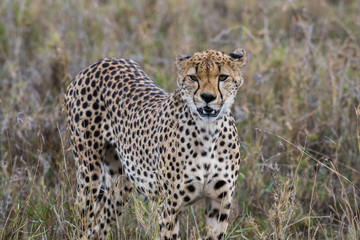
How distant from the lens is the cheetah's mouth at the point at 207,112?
276cm

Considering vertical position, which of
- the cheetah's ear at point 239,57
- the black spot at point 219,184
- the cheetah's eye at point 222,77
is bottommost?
the black spot at point 219,184

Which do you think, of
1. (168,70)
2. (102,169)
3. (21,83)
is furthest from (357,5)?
(102,169)

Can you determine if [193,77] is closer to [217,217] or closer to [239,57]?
[239,57]

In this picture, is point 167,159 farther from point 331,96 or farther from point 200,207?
point 331,96

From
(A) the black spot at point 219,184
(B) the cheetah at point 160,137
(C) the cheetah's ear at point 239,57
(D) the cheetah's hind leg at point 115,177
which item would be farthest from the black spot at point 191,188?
(D) the cheetah's hind leg at point 115,177

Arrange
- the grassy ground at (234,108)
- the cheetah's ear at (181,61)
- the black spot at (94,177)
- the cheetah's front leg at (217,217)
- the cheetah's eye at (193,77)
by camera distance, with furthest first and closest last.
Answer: the black spot at (94,177) < the grassy ground at (234,108) < the cheetah's front leg at (217,217) < the cheetah's ear at (181,61) < the cheetah's eye at (193,77)

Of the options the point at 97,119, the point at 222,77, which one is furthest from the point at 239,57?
the point at 97,119

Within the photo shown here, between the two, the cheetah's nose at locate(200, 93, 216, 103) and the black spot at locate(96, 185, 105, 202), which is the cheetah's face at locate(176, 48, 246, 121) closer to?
the cheetah's nose at locate(200, 93, 216, 103)

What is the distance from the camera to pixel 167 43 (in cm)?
624

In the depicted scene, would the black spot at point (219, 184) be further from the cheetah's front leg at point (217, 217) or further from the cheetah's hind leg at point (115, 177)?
the cheetah's hind leg at point (115, 177)

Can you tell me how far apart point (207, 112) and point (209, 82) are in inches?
5.6

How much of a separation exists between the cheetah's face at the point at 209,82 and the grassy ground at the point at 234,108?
0.22 metres

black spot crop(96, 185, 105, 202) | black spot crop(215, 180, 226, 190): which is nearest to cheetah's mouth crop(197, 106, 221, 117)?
black spot crop(215, 180, 226, 190)

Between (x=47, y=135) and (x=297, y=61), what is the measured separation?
2.18 meters
